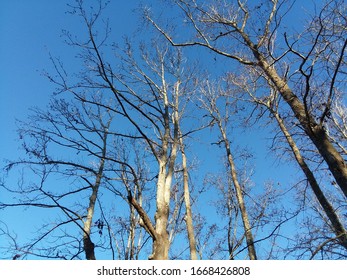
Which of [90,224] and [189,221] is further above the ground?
[189,221]

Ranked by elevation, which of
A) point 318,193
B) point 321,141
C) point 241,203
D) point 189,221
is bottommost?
point 321,141

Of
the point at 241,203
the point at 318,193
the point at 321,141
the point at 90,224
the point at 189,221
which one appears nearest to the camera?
the point at 321,141

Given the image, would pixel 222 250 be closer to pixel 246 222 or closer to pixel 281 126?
pixel 246 222

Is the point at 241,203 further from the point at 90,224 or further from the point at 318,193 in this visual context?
the point at 90,224

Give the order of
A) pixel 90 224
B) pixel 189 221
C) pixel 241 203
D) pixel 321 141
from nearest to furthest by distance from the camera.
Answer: pixel 321 141 → pixel 90 224 → pixel 189 221 → pixel 241 203

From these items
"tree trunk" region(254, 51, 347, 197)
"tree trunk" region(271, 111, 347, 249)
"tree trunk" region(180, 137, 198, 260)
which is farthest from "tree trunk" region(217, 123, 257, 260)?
"tree trunk" region(254, 51, 347, 197)

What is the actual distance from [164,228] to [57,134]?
2.42m

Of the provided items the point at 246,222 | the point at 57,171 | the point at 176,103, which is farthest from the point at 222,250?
the point at 57,171

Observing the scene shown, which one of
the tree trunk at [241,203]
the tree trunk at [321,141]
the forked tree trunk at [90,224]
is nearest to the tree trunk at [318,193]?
the tree trunk at [321,141]

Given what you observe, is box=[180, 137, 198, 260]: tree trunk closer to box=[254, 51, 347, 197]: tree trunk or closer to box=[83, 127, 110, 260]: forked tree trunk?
box=[83, 127, 110, 260]: forked tree trunk

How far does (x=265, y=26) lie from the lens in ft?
18.2

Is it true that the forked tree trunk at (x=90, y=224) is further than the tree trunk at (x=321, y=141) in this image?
Yes

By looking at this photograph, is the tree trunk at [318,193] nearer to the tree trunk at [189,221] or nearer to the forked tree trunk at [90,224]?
the tree trunk at [189,221]

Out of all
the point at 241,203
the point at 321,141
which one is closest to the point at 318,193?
the point at 241,203
